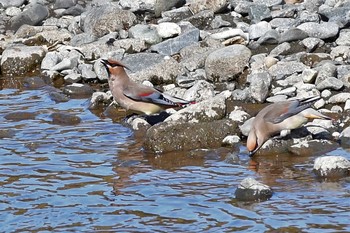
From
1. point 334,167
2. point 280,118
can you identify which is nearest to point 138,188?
point 334,167

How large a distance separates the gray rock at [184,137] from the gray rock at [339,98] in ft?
4.95

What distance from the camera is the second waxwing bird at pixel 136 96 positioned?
1083cm

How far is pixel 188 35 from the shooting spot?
13539mm

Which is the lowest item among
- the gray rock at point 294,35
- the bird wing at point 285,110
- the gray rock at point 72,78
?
the gray rock at point 72,78

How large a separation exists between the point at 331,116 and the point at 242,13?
459 cm

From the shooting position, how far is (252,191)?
7805 millimetres

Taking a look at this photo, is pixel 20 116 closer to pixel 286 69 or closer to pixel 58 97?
pixel 58 97

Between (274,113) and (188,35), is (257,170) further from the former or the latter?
(188,35)

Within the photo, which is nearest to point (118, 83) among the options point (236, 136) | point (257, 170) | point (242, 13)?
point (236, 136)

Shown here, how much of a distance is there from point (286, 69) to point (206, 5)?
3.60 m

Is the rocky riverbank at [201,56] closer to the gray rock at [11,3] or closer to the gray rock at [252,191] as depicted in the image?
the gray rock at [11,3]

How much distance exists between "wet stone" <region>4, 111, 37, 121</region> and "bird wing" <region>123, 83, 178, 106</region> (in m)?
1.45

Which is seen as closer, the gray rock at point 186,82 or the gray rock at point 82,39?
the gray rock at point 186,82

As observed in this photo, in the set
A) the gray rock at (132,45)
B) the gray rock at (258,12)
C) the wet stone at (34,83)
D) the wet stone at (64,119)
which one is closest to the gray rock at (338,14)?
A: the gray rock at (258,12)
